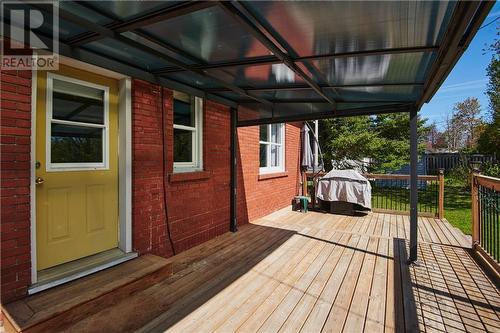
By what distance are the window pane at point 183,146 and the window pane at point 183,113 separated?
15cm

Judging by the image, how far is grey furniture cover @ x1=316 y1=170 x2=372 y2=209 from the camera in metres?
6.93

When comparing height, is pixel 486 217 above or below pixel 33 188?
below

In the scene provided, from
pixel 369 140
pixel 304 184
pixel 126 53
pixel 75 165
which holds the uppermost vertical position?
pixel 126 53

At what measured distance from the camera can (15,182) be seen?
244cm

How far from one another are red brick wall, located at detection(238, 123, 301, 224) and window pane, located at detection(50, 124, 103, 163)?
3.04 metres

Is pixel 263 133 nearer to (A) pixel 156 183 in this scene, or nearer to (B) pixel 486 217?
(A) pixel 156 183

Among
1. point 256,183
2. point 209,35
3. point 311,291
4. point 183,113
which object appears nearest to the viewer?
point 209,35

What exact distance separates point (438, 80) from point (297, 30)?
5.01ft

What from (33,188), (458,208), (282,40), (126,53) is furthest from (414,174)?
(458,208)

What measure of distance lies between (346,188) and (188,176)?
434 centimetres

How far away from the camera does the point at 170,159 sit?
4.03 metres

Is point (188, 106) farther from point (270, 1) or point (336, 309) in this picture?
point (336, 309)

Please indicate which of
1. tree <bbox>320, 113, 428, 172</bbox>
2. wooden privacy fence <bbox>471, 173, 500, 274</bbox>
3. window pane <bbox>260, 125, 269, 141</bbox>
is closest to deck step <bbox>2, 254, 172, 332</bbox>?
wooden privacy fence <bbox>471, 173, 500, 274</bbox>

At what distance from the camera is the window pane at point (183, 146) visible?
4.34m
